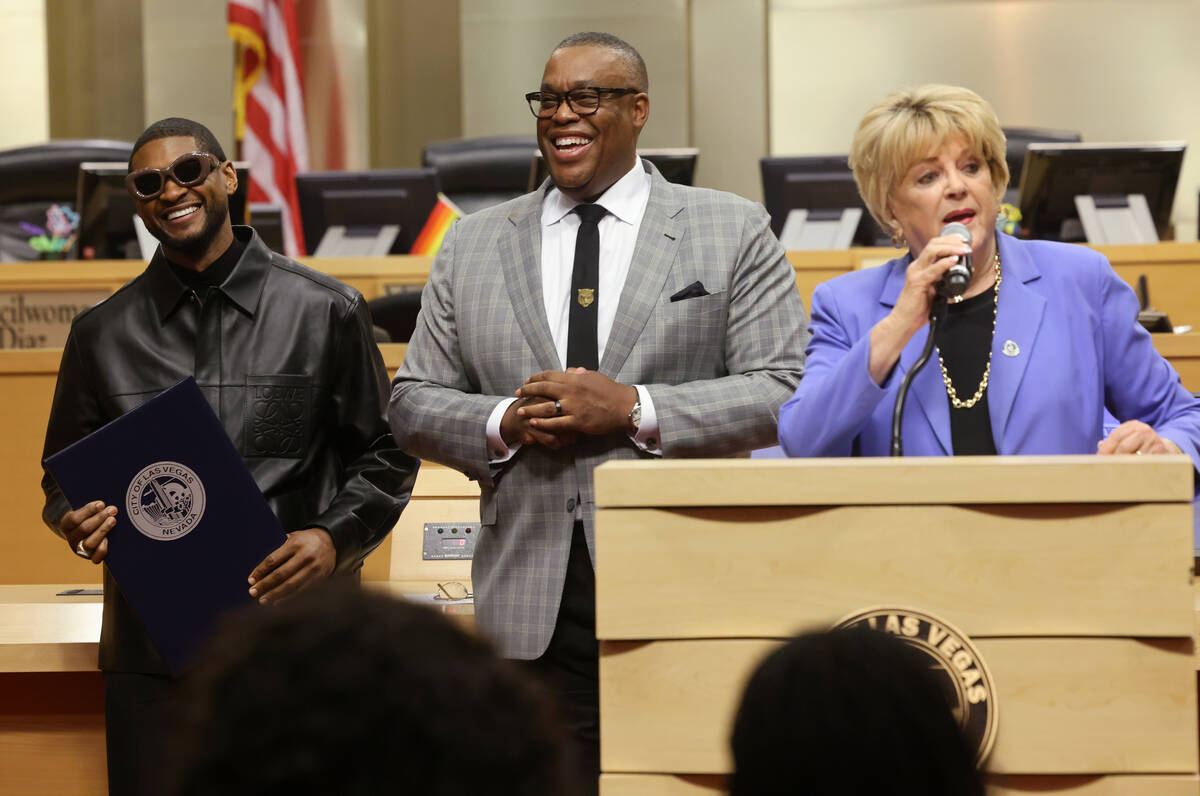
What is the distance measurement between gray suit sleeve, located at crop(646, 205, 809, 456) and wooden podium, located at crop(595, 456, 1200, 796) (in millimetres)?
659

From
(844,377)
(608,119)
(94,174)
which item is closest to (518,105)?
(94,174)

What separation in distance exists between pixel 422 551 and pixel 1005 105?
6.33 m

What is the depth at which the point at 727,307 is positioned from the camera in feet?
7.41

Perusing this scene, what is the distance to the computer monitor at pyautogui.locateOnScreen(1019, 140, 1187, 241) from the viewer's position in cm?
533

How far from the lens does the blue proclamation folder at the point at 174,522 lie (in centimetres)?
219

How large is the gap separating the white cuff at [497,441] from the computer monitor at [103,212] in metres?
3.69

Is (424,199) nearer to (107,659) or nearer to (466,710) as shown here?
(107,659)

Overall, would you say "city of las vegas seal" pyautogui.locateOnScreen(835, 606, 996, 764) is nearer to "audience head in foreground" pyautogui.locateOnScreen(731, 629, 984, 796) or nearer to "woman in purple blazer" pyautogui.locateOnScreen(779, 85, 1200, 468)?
"woman in purple blazer" pyautogui.locateOnScreen(779, 85, 1200, 468)

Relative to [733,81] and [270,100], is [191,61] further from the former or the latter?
[733,81]

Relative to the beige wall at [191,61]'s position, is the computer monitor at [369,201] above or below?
below

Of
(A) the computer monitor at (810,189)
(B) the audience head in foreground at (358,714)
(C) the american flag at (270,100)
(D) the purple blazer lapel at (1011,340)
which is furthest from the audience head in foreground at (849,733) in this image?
(C) the american flag at (270,100)

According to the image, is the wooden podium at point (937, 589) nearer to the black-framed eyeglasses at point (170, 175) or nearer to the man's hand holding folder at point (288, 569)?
the man's hand holding folder at point (288, 569)

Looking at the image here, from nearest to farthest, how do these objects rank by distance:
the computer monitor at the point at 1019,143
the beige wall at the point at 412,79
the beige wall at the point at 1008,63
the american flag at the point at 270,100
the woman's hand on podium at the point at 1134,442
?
the woman's hand on podium at the point at 1134,442
the computer monitor at the point at 1019,143
the american flag at the point at 270,100
the beige wall at the point at 1008,63
the beige wall at the point at 412,79

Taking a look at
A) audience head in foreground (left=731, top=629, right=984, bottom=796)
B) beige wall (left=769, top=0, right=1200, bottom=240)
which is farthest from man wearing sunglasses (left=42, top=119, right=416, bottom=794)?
beige wall (left=769, top=0, right=1200, bottom=240)
